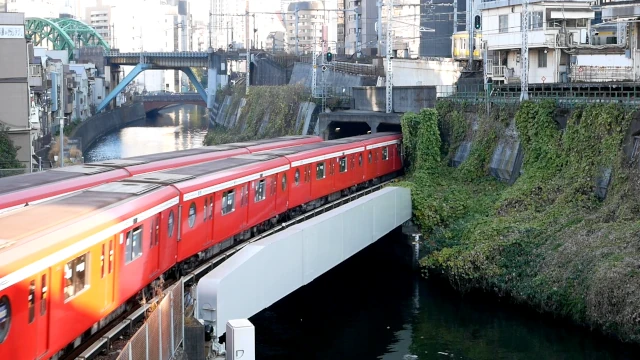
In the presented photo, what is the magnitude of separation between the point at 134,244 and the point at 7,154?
60.5 ft

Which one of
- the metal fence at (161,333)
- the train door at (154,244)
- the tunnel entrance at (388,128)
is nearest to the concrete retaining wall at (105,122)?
the tunnel entrance at (388,128)

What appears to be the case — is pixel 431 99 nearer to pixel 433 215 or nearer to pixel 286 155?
pixel 433 215

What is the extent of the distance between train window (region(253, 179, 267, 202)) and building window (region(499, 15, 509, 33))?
720 inches

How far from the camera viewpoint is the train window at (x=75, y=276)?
11328 mm

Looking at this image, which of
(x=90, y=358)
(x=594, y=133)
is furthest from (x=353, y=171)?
(x=90, y=358)

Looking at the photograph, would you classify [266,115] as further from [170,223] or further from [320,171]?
[170,223]

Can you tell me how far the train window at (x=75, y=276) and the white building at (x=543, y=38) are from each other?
25.7 m

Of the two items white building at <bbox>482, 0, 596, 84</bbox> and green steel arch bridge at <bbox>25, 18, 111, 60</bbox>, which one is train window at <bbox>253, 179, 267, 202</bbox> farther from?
green steel arch bridge at <bbox>25, 18, 111, 60</bbox>

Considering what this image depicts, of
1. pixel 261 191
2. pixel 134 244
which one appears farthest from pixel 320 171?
pixel 134 244

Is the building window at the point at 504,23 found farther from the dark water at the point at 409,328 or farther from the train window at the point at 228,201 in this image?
the train window at the point at 228,201

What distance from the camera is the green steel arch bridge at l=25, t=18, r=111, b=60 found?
94.6 metres

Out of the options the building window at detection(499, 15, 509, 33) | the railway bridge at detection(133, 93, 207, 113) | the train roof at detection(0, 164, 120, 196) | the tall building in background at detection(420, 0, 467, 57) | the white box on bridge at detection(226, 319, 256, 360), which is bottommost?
the white box on bridge at detection(226, 319, 256, 360)

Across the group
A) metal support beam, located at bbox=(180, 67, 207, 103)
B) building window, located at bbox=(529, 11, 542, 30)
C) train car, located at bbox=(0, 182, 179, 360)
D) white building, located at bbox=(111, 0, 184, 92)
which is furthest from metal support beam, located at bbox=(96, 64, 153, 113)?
white building, located at bbox=(111, 0, 184, 92)

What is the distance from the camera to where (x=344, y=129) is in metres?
39.9
